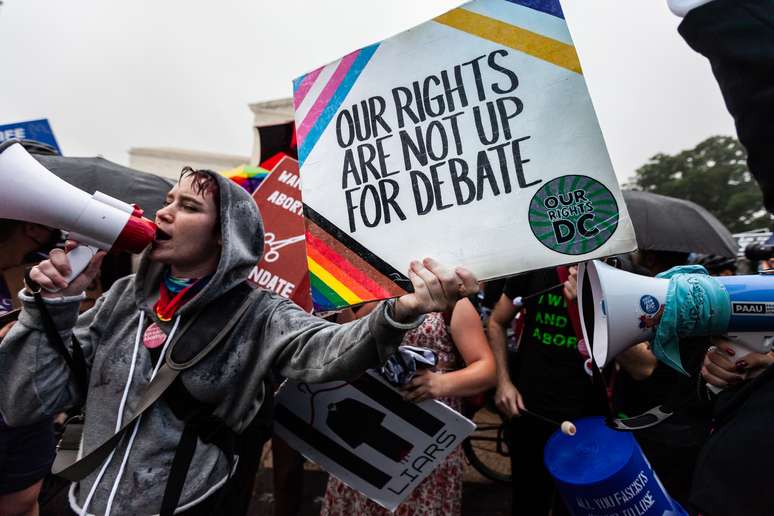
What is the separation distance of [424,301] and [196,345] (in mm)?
782

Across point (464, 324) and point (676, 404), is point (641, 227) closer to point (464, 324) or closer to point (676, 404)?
point (464, 324)

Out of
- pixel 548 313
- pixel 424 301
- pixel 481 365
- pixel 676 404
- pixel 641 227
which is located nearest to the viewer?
pixel 424 301

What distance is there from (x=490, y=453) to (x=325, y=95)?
4284 millimetres

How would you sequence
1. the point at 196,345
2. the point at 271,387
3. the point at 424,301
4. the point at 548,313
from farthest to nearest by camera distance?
the point at 548,313 → the point at 271,387 → the point at 196,345 → the point at 424,301

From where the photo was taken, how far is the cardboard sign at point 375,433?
1.69 metres

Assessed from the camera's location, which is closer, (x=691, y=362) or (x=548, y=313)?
(x=691, y=362)

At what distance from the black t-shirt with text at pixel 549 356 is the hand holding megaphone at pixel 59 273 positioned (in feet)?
6.10

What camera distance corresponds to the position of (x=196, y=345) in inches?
55.3

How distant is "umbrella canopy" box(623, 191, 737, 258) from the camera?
3514mm

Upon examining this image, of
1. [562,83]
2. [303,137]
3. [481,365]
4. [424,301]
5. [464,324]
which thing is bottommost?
[481,365]

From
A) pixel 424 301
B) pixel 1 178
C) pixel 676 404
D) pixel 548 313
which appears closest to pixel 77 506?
pixel 1 178

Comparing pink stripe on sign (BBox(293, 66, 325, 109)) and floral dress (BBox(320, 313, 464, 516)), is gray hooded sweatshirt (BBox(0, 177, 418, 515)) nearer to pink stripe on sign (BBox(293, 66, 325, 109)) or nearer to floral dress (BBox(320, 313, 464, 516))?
pink stripe on sign (BBox(293, 66, 325, 109))

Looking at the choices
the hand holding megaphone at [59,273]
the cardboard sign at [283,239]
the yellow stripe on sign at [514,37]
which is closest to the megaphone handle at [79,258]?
the hand holding megaphone at [59,273]

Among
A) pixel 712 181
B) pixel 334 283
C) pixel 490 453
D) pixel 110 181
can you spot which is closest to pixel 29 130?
pixel 110 181
